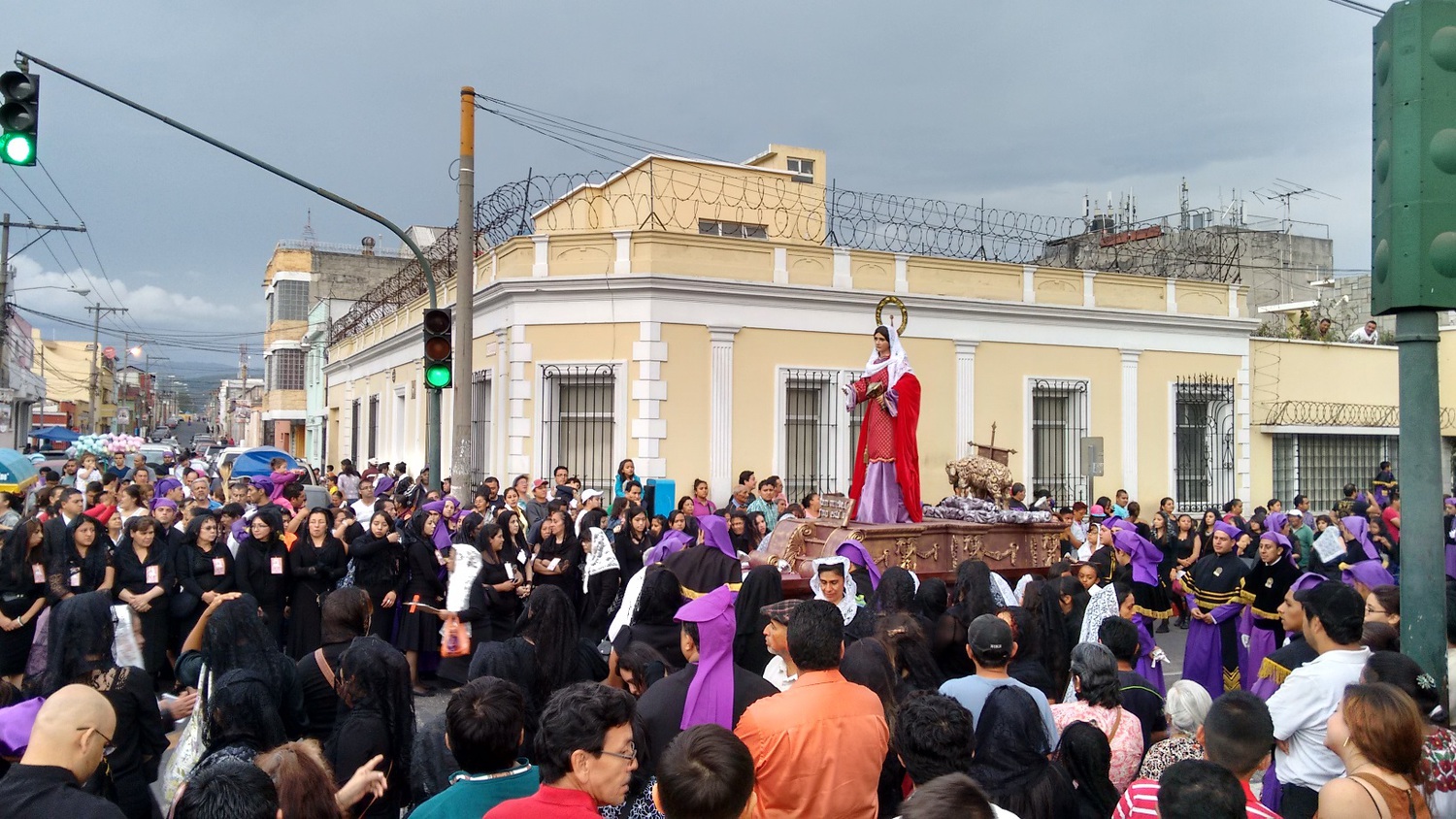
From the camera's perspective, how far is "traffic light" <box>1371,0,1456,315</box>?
420cm

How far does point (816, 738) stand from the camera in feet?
12.7

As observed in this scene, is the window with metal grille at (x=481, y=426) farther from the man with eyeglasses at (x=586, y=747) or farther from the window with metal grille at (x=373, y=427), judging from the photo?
the man with eyeglasses at (x=586, y=747)

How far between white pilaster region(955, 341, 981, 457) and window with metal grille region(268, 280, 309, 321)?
124 feet

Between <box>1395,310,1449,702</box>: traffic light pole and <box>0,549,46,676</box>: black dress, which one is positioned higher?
<box>1395,310,1449,702</box>: traffic light pole

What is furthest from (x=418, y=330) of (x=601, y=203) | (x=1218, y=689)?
(x=1218, y=689)

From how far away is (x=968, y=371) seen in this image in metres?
18.5

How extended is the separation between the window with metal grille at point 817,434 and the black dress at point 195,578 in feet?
32.5

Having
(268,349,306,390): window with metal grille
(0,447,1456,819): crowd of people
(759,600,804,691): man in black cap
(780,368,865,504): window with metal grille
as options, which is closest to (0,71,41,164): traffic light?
(0,447,1456,819): crowd of people

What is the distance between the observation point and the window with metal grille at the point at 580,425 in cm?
1667

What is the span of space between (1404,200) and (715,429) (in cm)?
1273

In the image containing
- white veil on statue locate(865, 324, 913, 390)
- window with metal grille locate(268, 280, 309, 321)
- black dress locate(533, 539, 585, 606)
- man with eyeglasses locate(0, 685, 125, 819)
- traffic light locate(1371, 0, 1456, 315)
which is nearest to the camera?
man with eyeglasses locate(0, 685, 125, 819)

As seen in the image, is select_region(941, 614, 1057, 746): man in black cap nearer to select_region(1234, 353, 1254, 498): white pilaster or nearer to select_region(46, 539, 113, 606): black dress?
select_region(46, 539, 113, 606): black dress

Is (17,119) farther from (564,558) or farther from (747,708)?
(747,708)

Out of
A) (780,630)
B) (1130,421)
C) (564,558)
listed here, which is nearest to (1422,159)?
(780,630)
